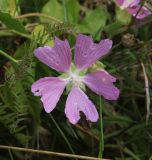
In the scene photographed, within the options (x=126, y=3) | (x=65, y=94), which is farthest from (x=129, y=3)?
→ (x=65, y=94)

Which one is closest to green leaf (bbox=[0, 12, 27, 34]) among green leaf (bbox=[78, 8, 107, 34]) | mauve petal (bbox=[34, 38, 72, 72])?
mauve petal (bbox=[34, 38, 72, 72])

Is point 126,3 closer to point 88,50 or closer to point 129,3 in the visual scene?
point 129,3

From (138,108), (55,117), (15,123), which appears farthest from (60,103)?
(138,108)

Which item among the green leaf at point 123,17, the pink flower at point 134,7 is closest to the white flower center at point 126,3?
the pink flower at point 134,7

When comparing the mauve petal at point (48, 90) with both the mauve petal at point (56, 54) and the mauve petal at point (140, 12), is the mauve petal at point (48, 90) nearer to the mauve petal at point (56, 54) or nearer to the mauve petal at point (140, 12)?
the mauve petal at point (56, 54)

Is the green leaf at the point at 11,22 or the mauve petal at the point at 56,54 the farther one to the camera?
the green leaf at the point at 11,22

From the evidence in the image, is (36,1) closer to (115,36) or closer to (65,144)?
(115,36)

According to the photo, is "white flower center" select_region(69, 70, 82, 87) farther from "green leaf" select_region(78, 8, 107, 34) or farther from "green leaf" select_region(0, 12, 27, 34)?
"green leaf" select_region(78, 8, 107, 34)
